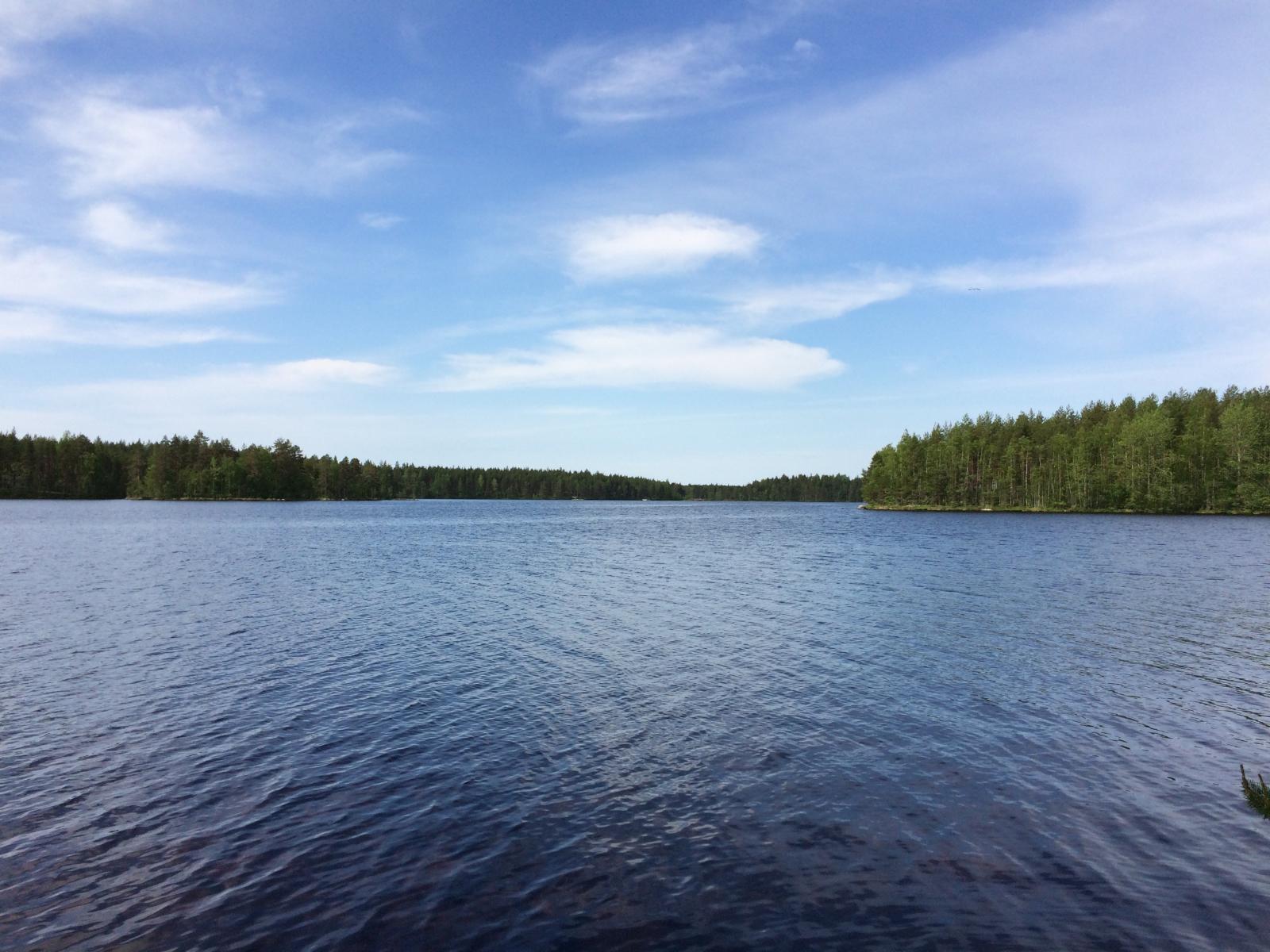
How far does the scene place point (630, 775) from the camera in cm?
1764

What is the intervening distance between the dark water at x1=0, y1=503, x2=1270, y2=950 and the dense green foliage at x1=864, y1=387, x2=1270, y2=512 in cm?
14725

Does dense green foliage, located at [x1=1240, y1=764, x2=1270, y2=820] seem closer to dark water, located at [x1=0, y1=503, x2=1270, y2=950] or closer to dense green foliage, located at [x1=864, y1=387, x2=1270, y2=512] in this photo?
dark water, located at [x1=0, y1=503, x2=1270, y2=950]

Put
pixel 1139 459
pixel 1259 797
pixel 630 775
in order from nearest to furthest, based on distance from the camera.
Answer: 1. pixel 1259 797
2. pixel 630 775
3. pixel 1139 459

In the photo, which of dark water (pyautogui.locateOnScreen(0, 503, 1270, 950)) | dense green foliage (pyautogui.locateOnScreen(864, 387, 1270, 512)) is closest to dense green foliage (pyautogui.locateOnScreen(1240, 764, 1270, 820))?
dark water (pyautogui.locateOnScreen(0, 503, 1270, 950))

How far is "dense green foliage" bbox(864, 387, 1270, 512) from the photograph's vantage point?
154875mm

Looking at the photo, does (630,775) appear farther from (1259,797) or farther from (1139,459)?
(1139,459)

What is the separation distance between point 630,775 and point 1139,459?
637ft

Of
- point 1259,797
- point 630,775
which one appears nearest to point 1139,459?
point 1259,797

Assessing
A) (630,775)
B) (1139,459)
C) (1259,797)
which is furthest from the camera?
(1139,459)

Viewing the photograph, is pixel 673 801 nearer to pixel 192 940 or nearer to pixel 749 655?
pixel 192 940

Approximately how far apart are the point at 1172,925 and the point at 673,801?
9.38 metres

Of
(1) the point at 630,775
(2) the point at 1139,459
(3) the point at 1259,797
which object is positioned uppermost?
(2) the point at 1139,459

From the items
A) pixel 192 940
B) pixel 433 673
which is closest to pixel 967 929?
pixel 192 940

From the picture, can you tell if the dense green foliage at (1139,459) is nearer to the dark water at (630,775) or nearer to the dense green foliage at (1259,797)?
the dark water at (630,775)
